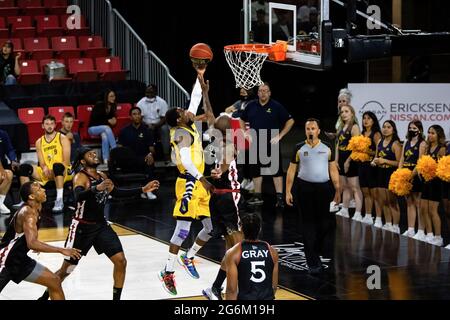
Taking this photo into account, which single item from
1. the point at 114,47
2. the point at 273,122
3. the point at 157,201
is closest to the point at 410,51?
the point at 273,122

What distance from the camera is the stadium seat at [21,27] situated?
17688 mm

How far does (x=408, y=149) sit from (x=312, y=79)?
24.7 feet

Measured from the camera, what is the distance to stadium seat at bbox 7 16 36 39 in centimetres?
1769

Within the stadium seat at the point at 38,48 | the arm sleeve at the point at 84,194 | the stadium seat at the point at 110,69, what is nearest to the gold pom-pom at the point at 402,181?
the arm sleeve at the point at 84,194

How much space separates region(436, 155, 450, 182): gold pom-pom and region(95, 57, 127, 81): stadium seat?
26.4ft

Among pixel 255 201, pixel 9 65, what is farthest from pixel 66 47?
pixel 255 201

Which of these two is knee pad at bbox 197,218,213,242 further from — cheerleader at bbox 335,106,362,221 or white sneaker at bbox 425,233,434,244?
cheerleader at bbox 335,106,362,221

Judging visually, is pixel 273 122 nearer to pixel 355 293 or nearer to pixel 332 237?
pixel 332 237

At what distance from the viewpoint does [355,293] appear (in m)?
9.55

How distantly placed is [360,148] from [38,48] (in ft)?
24.4

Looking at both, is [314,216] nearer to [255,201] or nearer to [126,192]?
[126,192]

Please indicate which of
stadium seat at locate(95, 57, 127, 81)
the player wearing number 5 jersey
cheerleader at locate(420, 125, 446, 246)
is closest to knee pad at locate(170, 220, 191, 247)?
the player wearing number 5 jersey

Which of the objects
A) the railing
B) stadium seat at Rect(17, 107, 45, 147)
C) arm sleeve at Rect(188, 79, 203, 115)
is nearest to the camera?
arm sleeve at Rect(188, 79, 203, 115)
